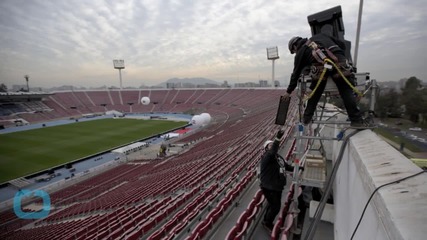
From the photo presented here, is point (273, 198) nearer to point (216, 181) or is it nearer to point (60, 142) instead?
point (216, 181)

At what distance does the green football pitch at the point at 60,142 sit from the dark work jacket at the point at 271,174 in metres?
20.6

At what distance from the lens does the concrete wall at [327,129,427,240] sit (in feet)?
3.56

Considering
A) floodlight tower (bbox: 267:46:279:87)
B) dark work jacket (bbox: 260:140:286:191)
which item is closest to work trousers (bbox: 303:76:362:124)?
dark work jacket (bbox: 260:140:286:191)

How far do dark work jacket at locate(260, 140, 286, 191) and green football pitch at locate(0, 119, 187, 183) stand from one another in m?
20.6

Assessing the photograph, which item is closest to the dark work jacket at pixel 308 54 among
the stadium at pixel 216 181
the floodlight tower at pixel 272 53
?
the stadium at pixel 216 181

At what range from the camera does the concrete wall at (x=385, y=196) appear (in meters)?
1.08

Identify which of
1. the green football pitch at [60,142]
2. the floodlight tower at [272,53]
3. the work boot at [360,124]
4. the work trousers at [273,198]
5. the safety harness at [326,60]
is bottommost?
the green football pitch at [60,142]

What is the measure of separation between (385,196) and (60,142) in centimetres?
3212

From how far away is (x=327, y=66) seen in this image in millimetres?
2863

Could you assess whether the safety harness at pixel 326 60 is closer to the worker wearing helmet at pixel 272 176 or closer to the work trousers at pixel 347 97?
the work trousers at pixel 347 97

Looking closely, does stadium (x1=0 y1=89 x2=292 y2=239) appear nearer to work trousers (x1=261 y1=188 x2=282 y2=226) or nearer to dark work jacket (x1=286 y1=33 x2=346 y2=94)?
work trousers (x1=261 y1=188 x2=282 y2=226)

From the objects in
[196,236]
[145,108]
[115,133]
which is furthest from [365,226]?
[145,108]

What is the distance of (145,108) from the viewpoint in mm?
54938

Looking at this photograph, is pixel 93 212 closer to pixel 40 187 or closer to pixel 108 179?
pixel 108 179
